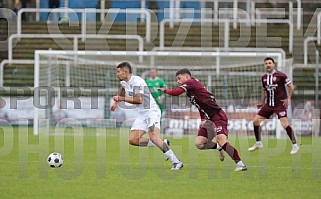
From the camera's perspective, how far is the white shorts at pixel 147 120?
48.0 ft

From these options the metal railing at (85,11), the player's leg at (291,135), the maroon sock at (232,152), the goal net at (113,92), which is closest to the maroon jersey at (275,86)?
the player's leg at (291,135)

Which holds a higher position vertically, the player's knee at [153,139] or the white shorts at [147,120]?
the white shorts at [147,120]

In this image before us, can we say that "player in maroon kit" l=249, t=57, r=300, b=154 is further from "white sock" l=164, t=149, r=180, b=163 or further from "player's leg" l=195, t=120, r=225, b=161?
"white sock" l=164, t=149, r=180, b=163

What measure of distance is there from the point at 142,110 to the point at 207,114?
4.31 feet

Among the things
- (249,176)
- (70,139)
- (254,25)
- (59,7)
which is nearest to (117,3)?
(59,7)

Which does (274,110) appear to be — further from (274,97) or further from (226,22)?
(226,22)

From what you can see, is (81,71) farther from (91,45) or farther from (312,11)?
(312,11)

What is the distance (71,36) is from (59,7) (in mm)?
2681

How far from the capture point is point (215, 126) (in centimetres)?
1404

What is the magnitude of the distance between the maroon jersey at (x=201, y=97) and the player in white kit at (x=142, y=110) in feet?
2.89

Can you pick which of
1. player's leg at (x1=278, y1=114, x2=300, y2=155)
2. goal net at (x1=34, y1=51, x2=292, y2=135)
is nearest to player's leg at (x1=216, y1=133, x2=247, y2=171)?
player's leg at (x1=278, y1=114, x2=300, y2=155)

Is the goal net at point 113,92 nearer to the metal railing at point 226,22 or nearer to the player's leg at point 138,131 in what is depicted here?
the metal railing at point 226,22

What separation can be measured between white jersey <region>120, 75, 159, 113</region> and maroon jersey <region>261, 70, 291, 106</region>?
488 cm

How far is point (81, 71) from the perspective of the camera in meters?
27.3
